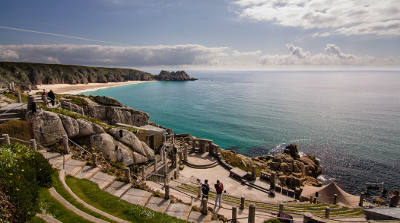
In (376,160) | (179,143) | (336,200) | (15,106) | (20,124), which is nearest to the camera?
(20,124)

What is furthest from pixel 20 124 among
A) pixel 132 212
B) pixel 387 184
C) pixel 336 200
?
pixel 387 184

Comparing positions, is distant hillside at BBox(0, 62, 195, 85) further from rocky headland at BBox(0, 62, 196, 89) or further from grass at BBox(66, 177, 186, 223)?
grass at BBox(66, 177, 186, 223)

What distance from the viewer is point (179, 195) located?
16484mm

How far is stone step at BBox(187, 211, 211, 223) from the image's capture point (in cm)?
1144

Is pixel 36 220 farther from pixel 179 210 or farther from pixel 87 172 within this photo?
pixel 179 210

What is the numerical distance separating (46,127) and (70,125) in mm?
1805

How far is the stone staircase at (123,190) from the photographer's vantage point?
11791 mm

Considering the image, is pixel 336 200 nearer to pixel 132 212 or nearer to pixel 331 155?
pixel 132 212

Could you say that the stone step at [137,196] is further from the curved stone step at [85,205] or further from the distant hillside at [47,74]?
the distant hillside at [47,74]

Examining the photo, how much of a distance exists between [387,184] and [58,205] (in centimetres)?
4508

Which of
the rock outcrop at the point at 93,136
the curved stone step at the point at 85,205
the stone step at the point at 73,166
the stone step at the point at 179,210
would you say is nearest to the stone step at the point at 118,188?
the curved stone step at the point at 85,205

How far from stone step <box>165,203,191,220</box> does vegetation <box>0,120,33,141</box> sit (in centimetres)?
1344

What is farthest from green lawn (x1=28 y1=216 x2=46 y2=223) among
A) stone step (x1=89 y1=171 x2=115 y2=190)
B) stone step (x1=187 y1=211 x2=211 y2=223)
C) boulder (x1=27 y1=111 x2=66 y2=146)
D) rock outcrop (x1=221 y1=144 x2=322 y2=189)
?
rock outcrop (x1=221 y1=144 x2=322 y2=189)

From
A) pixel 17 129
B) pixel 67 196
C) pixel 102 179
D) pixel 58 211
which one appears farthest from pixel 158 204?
pixel 17 129
